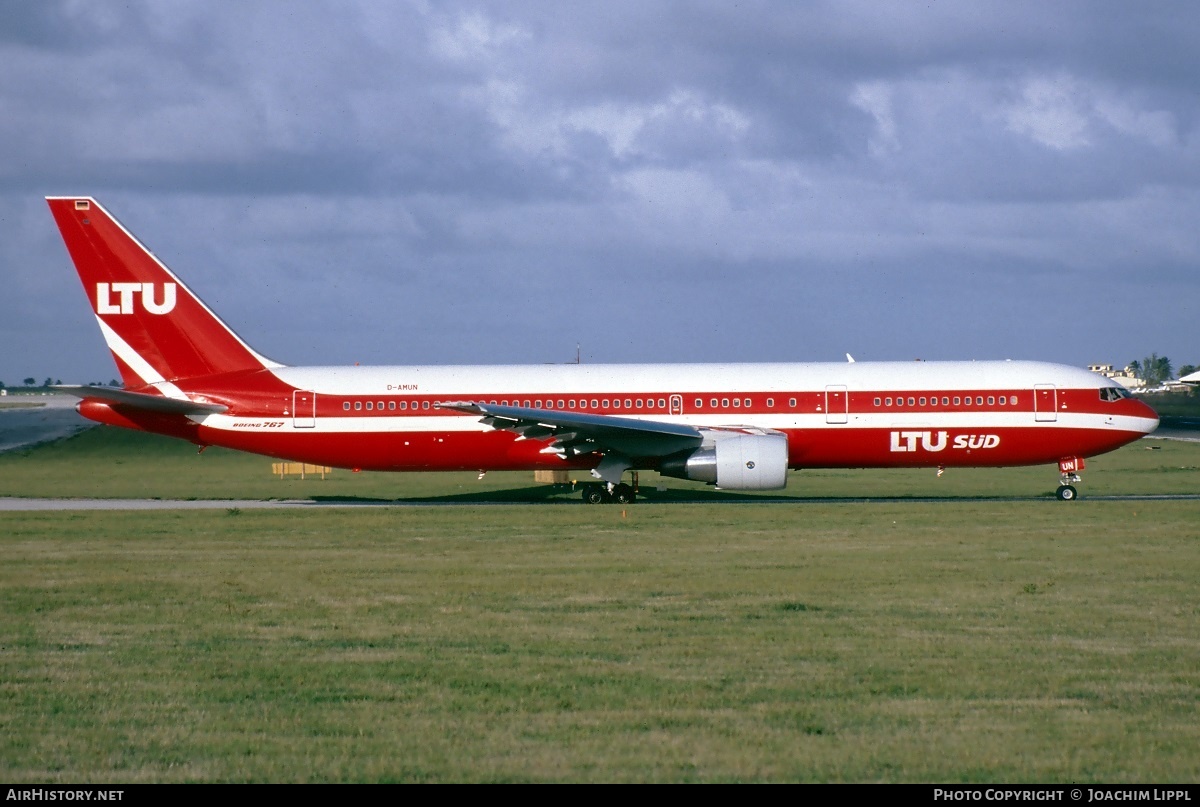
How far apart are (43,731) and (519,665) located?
4.19m

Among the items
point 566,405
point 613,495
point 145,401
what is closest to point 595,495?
point 613,495

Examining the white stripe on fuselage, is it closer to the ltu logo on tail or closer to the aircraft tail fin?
→ the aircraft tail fin

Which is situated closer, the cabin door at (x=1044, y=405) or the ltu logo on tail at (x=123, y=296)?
the cabin door at (x=1044, y=405)

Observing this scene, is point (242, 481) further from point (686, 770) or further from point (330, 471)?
point (686, 770)

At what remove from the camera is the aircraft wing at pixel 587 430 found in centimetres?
3073

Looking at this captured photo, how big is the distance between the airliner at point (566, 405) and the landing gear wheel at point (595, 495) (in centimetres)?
6

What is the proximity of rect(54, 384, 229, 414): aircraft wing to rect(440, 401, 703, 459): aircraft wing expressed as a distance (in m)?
6.43

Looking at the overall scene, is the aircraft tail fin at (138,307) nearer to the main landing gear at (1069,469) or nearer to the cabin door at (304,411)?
A: the cabin door at (304,411)

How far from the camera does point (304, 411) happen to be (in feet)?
109

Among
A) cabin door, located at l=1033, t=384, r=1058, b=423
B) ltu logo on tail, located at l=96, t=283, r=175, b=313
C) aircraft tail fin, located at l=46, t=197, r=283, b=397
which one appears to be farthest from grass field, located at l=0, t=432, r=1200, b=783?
ltu logo on tail, located at l=96, t=283, r=175, b=313

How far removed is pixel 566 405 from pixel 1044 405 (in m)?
12.5

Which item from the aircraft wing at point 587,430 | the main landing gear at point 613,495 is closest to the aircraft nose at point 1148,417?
the aircraft wing at point 587,430

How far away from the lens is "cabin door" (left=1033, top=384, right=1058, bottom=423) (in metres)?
32.8

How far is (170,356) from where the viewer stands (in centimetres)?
3353
